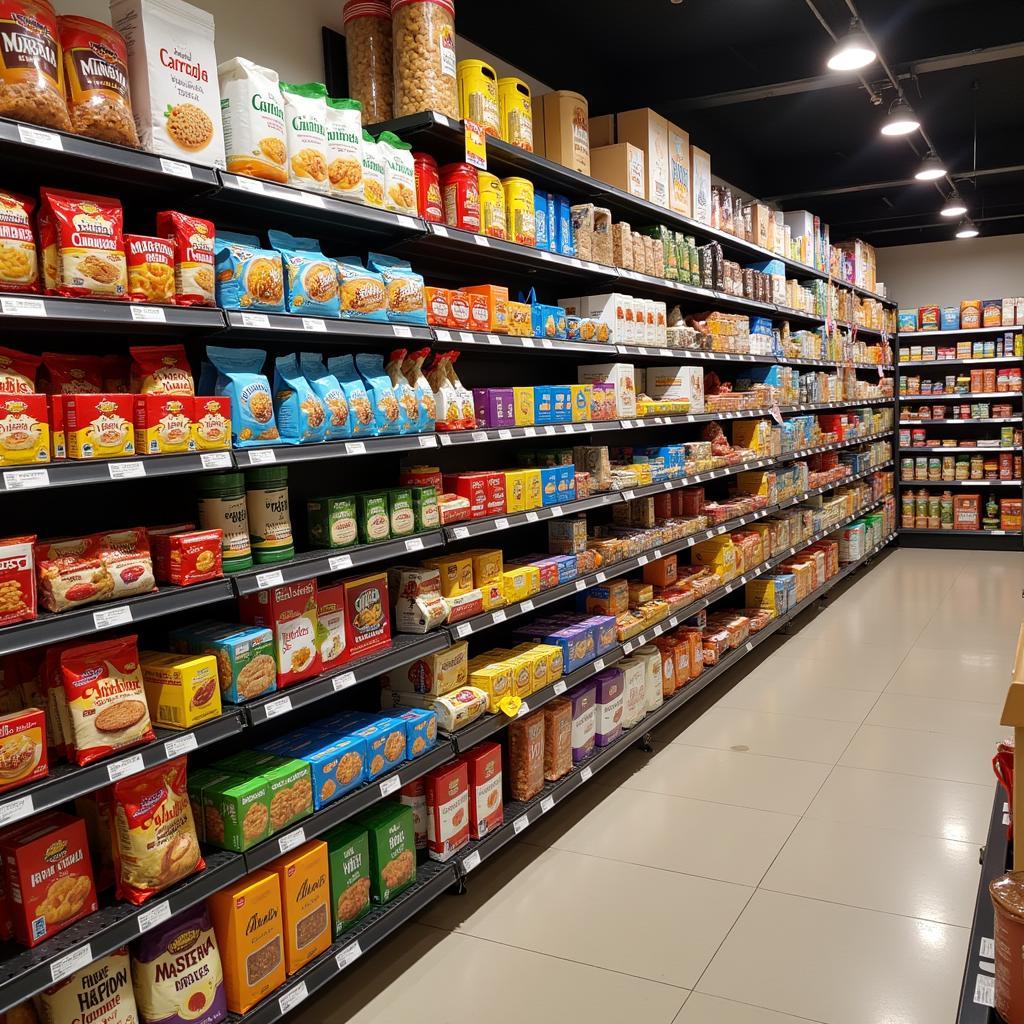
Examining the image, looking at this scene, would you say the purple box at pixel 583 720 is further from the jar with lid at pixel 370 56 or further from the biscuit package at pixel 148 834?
the jar with lid at pixel 370 56

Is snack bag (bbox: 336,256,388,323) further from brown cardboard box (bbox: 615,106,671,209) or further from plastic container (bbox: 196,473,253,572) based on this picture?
brown cardboard box (bbox: 615,106,671,209)

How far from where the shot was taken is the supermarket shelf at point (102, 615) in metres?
1.89

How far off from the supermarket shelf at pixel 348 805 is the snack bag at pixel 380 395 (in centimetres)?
108

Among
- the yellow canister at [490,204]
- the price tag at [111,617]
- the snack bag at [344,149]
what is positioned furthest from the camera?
the yellow canister at [490,204]

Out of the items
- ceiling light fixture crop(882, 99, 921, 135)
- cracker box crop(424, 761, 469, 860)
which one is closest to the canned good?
cracker box crop(424, 761, 469, 860)

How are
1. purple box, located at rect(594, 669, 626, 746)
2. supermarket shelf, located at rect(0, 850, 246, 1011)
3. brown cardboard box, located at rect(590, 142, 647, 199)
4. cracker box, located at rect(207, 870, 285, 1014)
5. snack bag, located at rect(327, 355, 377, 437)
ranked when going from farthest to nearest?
brown cardboard box, located at rect(590, 142, 647, 199)
purple box, located at rect(594, 669, 626, 746)
snack bag, located at rect(327, 355, 377, 437)
cracker box, located at rect(207, 870, 285, 1014)
supermarket shelf, located at rect(0, 850, 246, 1011)

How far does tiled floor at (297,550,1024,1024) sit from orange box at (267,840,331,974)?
0.23m

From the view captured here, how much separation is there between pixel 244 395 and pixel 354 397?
1.37 ft

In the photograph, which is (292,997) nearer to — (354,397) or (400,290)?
(354,397)

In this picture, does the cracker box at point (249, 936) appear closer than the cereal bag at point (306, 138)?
Yes

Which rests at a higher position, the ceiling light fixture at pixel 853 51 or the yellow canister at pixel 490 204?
the ceiling light fixture at pixel 853 51

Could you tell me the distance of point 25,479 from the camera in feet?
6.19

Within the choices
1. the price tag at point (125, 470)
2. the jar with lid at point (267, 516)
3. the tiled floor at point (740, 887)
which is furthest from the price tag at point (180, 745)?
the tiled floor at point (740, 887)

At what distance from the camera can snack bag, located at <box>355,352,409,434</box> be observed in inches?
113
